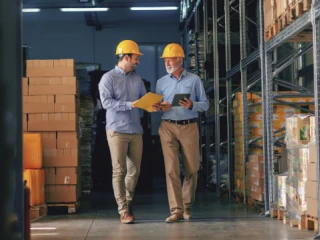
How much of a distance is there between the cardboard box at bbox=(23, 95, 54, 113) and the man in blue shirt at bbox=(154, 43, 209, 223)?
1.75m

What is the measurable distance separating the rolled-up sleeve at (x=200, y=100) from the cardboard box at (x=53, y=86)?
74.7 inches

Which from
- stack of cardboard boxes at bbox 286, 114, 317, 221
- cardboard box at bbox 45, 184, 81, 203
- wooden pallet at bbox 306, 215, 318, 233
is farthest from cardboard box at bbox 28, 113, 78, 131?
wooden pallet at bbox 306, 215, 318, 233

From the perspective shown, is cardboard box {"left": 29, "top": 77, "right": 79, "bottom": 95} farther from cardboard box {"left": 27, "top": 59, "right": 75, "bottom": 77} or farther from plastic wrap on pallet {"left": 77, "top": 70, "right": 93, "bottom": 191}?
plastic wrap on pallet {"left": 77, "top": 70, "right": 93, "bottom": 191}

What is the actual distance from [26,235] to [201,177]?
1263cm

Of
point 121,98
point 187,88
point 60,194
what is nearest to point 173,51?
point 187,88

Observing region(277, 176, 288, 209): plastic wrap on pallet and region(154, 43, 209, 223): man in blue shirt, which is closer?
region(277, 176, 288, 209): plastic wrap on pallet

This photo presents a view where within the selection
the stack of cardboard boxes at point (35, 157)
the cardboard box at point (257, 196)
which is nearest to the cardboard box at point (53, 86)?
the stack of cardboard boxes at point (35, 157)

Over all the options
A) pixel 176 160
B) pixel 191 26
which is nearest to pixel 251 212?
pixel 176 160

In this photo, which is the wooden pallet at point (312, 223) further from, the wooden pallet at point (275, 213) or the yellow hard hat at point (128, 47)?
→ the yellow hard hat at point (128, 47)

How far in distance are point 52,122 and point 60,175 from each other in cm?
74

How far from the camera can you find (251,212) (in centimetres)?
920

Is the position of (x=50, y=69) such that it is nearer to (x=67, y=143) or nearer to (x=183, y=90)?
(x=67, y=143)

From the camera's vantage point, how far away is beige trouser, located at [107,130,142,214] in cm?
815

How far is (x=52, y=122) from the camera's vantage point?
9.48 m
